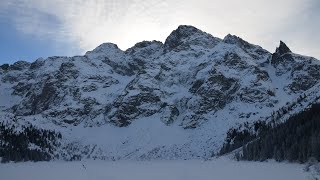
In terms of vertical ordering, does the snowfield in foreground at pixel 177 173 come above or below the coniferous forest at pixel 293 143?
below

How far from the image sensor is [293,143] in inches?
6068

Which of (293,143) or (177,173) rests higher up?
(293,143)

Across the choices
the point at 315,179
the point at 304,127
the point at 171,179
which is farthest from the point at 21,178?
the point at 304,127

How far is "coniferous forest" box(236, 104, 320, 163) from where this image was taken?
136 m

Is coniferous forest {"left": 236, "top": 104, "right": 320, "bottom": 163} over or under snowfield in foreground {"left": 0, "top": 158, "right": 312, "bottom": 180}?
over

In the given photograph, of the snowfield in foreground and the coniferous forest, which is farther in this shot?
the coniferous forest

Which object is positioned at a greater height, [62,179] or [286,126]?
[286,126]

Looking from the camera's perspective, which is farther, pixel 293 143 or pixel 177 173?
pixel 293 143

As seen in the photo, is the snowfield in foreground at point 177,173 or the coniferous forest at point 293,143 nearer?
the snowfield in foreground at point 177,173

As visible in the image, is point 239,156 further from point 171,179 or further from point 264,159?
point 171,179

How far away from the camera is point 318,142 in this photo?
13200 cm

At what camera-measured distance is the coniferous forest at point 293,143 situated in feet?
447

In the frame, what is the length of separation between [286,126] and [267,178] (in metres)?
101

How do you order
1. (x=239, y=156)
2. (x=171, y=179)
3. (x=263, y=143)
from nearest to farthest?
(x=171, y=179), (x=263, y=143), (x=239, y=156)
